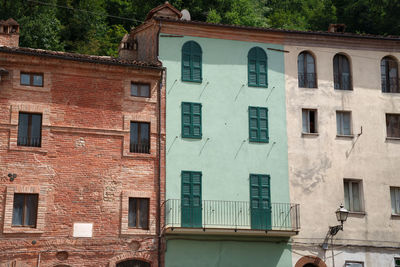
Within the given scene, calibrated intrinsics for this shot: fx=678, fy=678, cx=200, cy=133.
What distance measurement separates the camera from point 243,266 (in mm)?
25000

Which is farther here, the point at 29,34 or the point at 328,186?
the point at 29,34

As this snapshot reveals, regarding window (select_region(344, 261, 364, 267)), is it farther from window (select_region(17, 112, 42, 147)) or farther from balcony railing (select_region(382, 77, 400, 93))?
window (select_region(17, 112, 42, 147))

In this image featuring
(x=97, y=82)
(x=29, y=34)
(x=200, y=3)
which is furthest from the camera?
(x=200, y=3)

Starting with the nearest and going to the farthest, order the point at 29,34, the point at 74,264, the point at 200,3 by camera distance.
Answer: the point at 74,264 → the point at 29,34 → the point at 200,3

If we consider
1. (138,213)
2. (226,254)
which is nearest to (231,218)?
(226,254)

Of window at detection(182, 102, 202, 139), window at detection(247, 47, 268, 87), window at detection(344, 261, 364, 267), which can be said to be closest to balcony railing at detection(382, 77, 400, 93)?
window at detection(247, 47, 268, 87)

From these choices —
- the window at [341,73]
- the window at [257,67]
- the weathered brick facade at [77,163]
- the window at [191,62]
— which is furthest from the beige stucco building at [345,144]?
the weathered brick facade at [77,163]

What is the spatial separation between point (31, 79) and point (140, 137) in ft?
14.5

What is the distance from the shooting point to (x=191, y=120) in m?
25.7

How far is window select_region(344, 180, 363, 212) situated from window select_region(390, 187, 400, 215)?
4.57 feet

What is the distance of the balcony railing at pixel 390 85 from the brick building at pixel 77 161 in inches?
382

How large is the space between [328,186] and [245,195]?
3.47m

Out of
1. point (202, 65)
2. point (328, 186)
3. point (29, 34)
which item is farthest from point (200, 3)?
point (328, 186)

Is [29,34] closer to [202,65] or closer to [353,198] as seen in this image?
[202,65]
